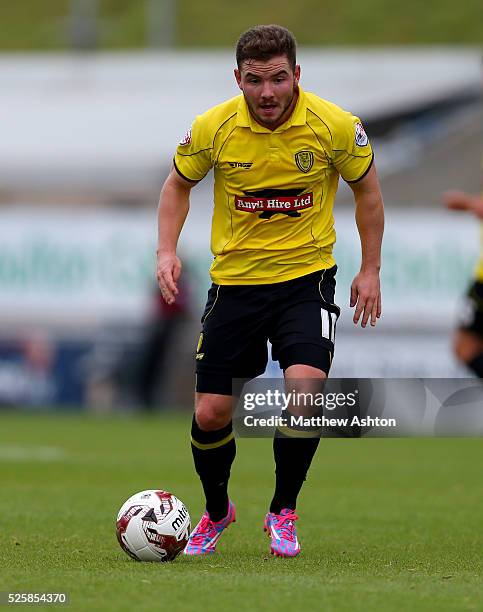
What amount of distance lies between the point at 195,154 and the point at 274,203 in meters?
0.44

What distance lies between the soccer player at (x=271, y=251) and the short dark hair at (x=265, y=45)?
77 mm

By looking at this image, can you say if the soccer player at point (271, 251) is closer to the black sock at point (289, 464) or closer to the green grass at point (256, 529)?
the black sock at point (289, 464)

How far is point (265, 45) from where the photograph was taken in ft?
21.5

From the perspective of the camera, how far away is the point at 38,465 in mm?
12320

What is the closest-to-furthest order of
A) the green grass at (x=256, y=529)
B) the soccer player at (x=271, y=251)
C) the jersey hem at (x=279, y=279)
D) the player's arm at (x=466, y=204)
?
the green grass at (x=256, y=529)
the soccer player at (x=271, y=251)
the jersey hem at (x=279, y=279)
the player's arm at (x=466, y=204)

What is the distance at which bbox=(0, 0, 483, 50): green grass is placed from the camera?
1827 inches

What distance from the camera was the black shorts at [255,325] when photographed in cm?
689

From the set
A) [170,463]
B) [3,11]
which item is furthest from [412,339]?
[3,11]

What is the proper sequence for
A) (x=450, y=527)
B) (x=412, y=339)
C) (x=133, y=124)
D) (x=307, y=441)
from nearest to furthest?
1. (x=307, y=441)
2. (x=450, y=527)
3. (x=412, y=339)
4. (x=133, y=124)

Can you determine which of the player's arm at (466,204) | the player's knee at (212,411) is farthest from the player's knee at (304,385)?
the player's arm at (466,204)

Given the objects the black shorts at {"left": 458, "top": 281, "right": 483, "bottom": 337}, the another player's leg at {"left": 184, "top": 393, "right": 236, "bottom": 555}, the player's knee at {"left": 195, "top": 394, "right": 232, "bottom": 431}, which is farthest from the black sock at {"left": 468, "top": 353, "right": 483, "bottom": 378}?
the player's knee at {"left": 195, "top": 394, "right": 232, "bottom": 431}

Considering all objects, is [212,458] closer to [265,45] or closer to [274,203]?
[274,203]

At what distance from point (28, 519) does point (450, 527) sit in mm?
2395

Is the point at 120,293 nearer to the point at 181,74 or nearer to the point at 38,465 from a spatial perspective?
the point at 181,74
